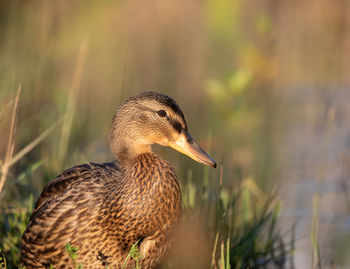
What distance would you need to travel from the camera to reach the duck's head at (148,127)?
3314mm

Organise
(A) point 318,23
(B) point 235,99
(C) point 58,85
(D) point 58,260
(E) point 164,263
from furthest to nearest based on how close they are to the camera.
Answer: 1. (A) point 318,23
2. (C) point 58,85
3. (B) point 235,99
4. (E) point 164,263
5. (D) point 58,260

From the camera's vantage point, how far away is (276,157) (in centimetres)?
666

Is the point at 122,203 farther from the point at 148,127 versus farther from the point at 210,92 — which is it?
the point at 210,92

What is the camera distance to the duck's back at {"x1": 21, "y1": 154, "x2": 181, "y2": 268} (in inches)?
122

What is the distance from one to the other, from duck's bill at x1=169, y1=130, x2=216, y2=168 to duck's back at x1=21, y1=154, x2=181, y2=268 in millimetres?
130

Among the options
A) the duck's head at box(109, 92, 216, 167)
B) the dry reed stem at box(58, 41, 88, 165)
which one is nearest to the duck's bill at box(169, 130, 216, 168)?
the duck's head at box(109, 92, 216, 167)

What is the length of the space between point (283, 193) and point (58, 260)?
292cm

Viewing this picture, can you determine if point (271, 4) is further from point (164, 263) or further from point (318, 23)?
point (164, 263)

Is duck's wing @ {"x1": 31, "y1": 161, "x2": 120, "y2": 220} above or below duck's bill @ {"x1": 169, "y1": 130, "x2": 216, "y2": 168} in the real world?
below

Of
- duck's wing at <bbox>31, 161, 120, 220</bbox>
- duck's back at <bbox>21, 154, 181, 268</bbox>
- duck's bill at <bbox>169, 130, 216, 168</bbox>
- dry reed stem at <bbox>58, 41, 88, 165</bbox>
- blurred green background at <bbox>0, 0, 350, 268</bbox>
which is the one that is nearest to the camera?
duck's back at <bbox>21, 154, 181, 268</bbox>

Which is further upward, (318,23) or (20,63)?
(318,23)

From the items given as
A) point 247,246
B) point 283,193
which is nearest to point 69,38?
point 283,193

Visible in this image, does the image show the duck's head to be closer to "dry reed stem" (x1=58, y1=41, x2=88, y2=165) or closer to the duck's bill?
the duck's bill

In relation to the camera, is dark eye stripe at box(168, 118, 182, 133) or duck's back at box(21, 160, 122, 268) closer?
duck's back at box(21, 160, 122, 268)
